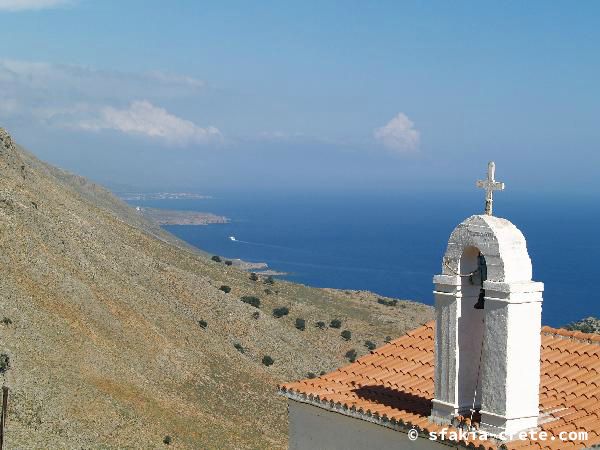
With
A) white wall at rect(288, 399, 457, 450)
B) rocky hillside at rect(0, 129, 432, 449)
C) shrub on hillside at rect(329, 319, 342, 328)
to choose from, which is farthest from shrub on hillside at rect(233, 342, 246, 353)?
white wall at rect(288, 399, 457, 450)

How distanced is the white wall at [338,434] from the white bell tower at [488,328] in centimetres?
56

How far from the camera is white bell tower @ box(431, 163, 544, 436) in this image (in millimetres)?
10195

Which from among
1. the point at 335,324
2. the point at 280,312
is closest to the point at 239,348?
the point at 280,312

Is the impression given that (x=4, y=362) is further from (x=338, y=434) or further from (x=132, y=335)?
(x=338, y=434)

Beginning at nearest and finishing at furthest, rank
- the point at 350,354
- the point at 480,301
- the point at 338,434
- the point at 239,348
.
Result: the point at 480,301, the point at 338,434, the point at 239,348, the point at 350,354

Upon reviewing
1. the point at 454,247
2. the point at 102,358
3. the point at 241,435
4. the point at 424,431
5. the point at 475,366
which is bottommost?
the point at 241,435

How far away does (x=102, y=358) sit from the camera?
127 ft

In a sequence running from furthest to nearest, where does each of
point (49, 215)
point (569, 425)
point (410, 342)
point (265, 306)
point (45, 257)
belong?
point (265, 306) < point (49, 215) < point (45, 257) < point (410, 342) < point (569, 425)

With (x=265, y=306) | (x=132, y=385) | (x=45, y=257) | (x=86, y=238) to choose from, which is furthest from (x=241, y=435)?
(x=265, y=306)

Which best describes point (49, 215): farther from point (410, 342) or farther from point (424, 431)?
point (424, 431)

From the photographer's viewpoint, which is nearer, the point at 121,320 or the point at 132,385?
the point at 132,385

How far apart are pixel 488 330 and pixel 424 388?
2.51 m

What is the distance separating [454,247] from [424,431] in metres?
2.41

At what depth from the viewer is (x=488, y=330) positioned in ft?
34.1
